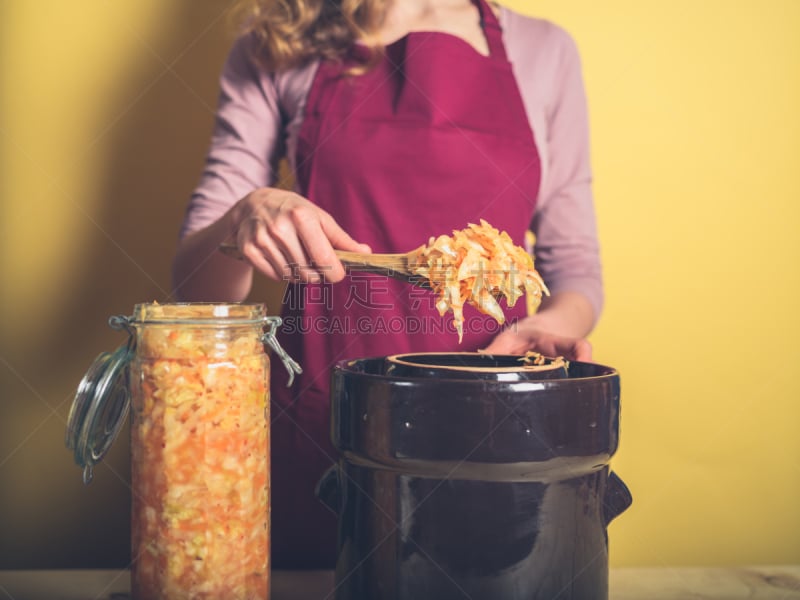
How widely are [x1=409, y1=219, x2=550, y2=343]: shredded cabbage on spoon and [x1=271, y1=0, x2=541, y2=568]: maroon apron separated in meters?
0.33

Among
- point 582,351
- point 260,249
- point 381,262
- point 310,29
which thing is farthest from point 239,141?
point 582,351

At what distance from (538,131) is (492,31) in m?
0.20

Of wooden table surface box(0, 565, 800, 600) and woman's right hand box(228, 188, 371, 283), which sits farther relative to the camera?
woman's right hand box(228, 188, 371, 283)

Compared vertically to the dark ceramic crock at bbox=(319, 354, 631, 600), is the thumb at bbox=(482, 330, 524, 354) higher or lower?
higher

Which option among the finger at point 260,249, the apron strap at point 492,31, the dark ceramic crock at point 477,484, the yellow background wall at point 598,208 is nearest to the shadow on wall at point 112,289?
the yellow background wall at point 598,208

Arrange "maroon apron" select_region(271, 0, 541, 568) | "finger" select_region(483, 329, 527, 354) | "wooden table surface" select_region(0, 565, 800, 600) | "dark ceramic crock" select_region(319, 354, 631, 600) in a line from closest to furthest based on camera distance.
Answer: "dark ceramic crock" select_region(319, 354, 631, 600), "wooden table surface" select_region(0, 565, 800, 600), "finger" select_region(483, 329, 527, 354), "maroon apron" select_region(271, 0, 541, 568)

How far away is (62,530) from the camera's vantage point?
1504 millimetres

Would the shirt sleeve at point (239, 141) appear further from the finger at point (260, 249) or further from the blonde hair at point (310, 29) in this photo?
the finger at point (260, 249)

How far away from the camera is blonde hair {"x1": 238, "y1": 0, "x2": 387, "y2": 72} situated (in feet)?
4.03

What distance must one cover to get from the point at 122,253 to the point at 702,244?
1.19 metres

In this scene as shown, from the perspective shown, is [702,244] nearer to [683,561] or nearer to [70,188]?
[683,561]

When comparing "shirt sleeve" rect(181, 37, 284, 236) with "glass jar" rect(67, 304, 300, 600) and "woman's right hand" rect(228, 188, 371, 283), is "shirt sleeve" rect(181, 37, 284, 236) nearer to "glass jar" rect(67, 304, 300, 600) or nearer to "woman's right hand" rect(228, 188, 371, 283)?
"woman's right hand" rect(228, 188, 371, 283)

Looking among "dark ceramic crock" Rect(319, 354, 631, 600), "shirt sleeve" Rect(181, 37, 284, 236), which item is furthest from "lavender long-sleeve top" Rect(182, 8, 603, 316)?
"dark ceramic crock" Rect(319, 354, 631, 600)

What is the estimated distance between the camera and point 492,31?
4.26 ft
